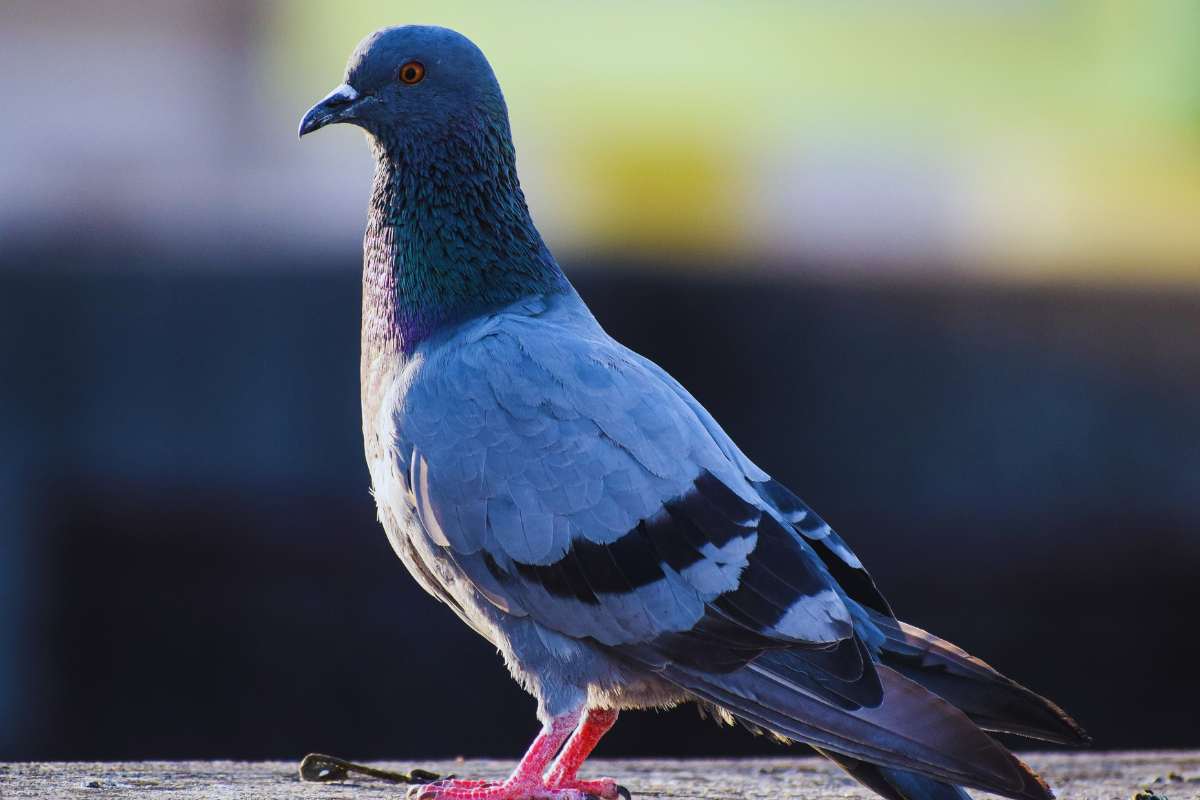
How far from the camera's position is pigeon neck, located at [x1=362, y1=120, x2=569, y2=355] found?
17.3ft

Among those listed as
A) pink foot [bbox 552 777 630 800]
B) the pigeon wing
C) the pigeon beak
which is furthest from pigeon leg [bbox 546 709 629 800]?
the pigeon beak

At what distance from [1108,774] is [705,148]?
36.2 feet

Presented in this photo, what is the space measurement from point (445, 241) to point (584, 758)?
1.76m

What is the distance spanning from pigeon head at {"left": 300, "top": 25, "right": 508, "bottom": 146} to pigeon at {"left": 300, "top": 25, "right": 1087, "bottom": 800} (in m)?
0.74

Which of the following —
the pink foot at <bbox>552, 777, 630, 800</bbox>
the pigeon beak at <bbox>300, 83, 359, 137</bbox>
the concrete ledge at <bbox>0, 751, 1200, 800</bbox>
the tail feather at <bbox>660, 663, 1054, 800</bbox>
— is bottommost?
the concrete ledge at <bbox>0, 751, 1200, 800</bbox>

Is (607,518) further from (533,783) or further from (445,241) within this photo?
(445,241)

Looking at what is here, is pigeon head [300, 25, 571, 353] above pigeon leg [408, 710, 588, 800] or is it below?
above

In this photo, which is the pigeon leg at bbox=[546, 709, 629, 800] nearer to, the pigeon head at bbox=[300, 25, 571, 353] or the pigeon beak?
the pigeon head at bbox=[300, 25, 571, 353]

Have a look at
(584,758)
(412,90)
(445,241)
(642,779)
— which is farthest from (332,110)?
(642,779)

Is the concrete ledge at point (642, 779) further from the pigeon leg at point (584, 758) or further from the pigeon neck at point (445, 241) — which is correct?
the pigeon neck at point (445, 241)

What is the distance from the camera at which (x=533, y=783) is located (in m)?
4.71

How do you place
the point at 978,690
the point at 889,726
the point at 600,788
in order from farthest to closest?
the point at 600,788 < the point at 978,690 < the point at 889,726

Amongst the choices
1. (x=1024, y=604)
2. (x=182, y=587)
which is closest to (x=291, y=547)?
(x=182, y=587)

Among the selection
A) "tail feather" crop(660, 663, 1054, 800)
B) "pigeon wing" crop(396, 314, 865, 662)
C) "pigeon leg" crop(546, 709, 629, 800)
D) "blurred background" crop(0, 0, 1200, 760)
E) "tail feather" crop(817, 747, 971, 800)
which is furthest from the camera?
"blurred background" crop(0, 0, 1200, 760)
